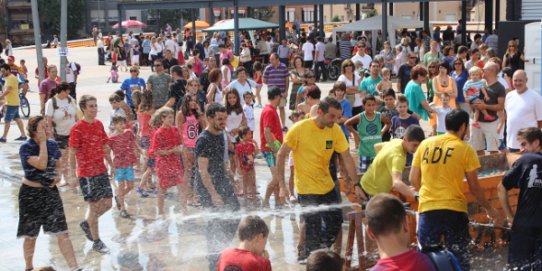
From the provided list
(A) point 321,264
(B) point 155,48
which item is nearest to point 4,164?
(A) point 321,264

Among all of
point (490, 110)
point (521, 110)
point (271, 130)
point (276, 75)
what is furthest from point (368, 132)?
point (276, 75)

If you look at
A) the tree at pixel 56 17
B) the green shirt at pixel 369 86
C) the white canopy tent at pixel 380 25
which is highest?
the tree at pixel 56 17

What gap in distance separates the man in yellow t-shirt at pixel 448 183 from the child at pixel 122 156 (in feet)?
15.4

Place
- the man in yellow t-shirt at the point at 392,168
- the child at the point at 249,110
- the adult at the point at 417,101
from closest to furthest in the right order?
the man in yellow t-shirt at the point at 392,168, the adult at the point at 417,101, the child at the point at 249,110

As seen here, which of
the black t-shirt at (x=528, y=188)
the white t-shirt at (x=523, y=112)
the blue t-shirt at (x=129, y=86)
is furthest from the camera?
the blue t-shirt at (x=129, y=86)

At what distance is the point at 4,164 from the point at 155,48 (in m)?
19.3

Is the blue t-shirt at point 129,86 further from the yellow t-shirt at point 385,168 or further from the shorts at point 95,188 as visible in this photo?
the yellow t-shirt at point 385,168

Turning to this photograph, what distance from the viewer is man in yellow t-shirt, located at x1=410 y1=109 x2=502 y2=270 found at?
6.41 m

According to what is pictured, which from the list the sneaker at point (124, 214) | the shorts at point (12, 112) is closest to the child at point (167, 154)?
the sneaker at point (124, 214)

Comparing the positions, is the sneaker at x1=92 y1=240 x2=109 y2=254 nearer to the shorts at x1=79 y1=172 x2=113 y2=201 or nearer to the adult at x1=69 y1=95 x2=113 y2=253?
the adult at x1=69 y1=95 x2=113 y2=253

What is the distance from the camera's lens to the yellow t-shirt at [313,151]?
759 centimetres

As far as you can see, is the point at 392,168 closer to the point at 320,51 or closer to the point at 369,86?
the point at 369,86

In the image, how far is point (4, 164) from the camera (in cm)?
1421

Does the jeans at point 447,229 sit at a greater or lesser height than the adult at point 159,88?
lesser
